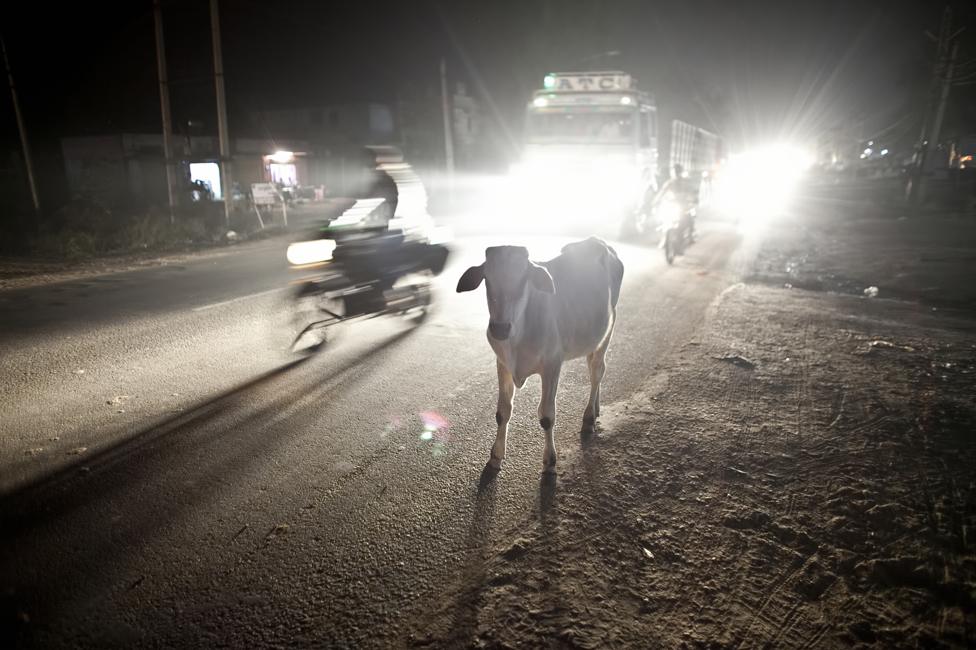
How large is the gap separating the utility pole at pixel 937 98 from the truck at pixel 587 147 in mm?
13688

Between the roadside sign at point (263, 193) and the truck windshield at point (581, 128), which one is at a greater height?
the truck windshield at point (581, 128)

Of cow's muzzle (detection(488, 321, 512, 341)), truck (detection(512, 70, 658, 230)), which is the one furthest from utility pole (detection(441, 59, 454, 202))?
cow's muzzle (detection(488, 321, 512, 341))

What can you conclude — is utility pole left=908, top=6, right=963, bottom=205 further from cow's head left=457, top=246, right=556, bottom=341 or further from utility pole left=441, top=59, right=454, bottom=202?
cow's head left=457, top=246, right=556, bottom=341

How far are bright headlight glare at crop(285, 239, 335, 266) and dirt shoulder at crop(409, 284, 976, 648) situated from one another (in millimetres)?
4529

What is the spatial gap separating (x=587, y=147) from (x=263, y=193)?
10.6 m

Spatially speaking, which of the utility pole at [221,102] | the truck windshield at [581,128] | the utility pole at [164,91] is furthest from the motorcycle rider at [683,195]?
the utility pole at [164,91]

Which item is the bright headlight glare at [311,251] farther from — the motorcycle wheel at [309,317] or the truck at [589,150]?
the truck at [589,150]

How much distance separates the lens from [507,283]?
3.57 meters

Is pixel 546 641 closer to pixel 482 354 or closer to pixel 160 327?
pixel 482 354

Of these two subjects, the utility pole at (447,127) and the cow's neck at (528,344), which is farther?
the utility pole at (447,127)

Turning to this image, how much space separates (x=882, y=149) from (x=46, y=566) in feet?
348

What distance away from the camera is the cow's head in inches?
140

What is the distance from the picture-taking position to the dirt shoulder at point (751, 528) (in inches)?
109

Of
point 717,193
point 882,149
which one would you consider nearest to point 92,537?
point 717,193
